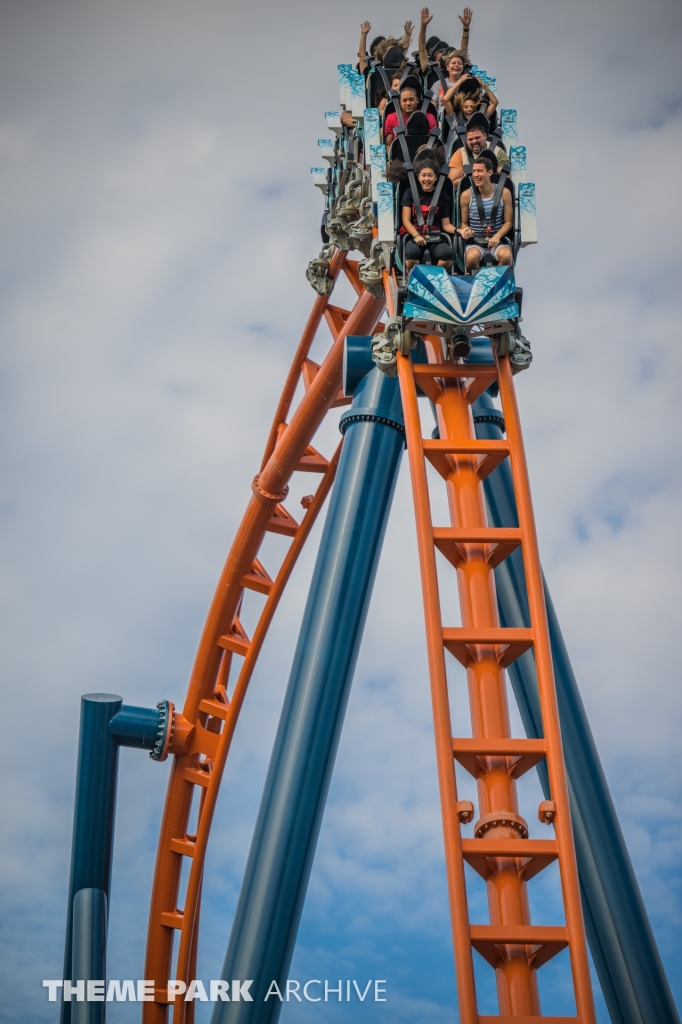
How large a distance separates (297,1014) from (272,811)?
28032mm

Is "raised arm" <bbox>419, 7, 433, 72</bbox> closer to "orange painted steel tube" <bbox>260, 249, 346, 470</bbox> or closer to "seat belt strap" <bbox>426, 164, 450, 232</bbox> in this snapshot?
"seat belt strap" <bbox>426, 164, 450, 232</bbox>

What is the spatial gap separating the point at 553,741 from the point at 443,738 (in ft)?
2.30

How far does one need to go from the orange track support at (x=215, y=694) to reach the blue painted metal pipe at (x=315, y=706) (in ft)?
12.9

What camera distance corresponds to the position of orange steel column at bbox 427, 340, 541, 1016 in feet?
24.0

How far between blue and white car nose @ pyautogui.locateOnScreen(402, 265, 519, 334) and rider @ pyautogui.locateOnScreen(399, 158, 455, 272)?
45 centimetres

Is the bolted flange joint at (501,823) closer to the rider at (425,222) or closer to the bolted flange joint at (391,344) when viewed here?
the bolted flange joint at (391,344)

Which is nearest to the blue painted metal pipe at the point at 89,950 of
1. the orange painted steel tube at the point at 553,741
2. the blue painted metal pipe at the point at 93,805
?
the blue painted metal pipe at the point at 93,805

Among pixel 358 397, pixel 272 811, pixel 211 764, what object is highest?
pixel 358 397

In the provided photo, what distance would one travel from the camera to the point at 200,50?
3497cm

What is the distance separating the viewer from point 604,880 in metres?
9.48

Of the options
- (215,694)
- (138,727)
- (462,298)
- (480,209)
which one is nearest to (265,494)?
(215,694)

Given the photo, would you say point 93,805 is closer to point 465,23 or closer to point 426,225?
point 426,225

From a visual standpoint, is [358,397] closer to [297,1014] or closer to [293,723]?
[293,723]

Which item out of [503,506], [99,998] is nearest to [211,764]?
[99,998]
